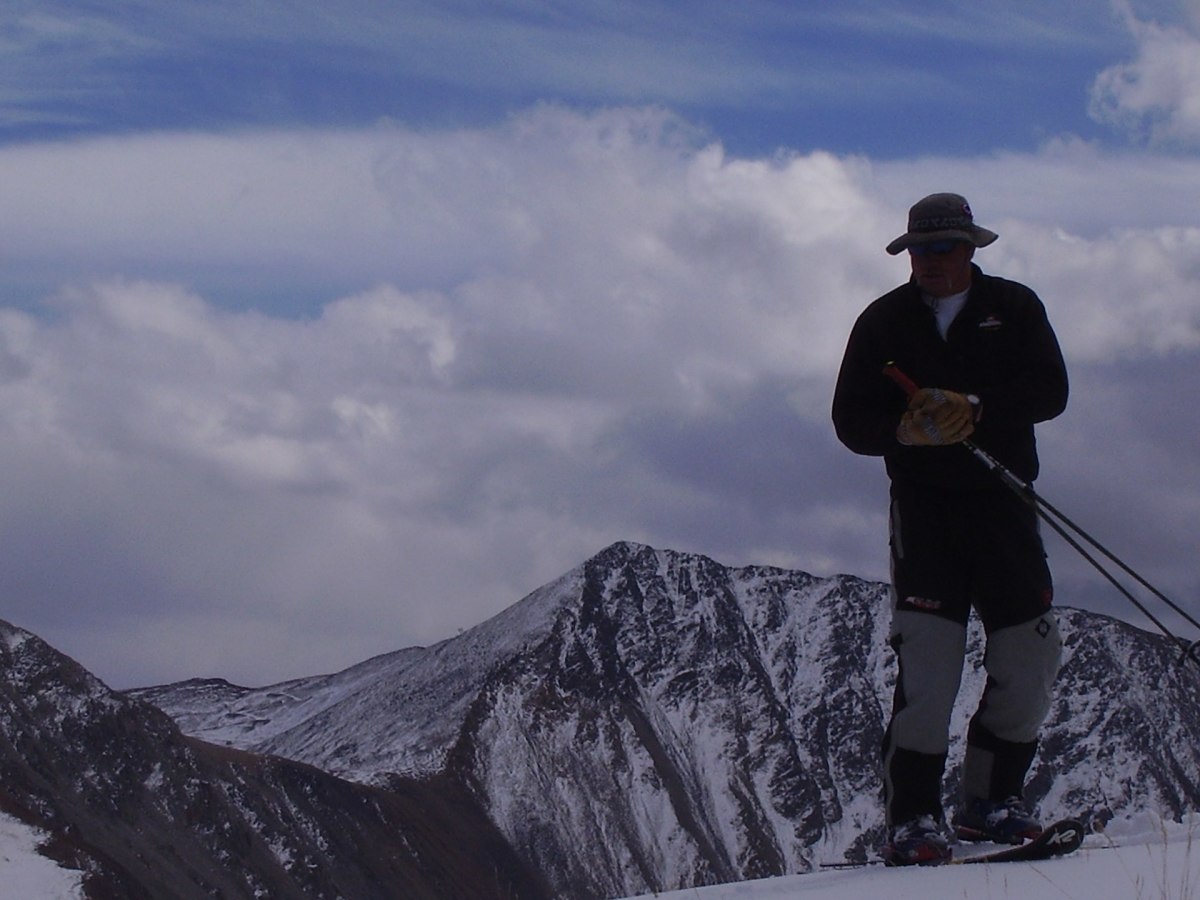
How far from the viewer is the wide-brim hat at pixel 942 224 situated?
6.38 meters

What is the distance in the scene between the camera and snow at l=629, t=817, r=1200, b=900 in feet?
15.1

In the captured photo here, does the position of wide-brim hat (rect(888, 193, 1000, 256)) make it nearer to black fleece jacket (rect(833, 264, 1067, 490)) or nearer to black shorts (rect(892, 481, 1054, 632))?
black fleece jacket (rect(833, 264, 1067, 490))

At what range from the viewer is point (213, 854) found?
108 meters

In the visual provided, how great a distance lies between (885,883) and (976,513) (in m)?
1.72

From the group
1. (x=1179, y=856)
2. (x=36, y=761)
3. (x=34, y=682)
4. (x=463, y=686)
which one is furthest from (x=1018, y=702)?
(x=463, y=686)

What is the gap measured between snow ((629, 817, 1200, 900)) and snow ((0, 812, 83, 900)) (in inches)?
3097

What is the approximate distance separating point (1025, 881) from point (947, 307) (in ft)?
8.28

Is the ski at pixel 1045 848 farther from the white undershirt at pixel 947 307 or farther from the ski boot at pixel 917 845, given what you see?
the white undershirt at pixel 947 307

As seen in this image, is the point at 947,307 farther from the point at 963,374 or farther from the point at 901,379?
the point at 901,379

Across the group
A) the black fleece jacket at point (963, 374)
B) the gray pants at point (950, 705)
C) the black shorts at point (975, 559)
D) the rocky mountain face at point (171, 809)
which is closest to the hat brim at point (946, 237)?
the black fleece jacket at point (963, 374)

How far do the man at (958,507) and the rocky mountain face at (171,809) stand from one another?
82.9 m

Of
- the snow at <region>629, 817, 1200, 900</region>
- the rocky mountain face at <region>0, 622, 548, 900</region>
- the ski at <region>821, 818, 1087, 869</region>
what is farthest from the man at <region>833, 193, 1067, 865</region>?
the rocky mountain face at <region>0, 622, 548, 900</region>

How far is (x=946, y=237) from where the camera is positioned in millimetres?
6348

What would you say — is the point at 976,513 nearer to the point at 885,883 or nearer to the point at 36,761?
the point at 885,883
